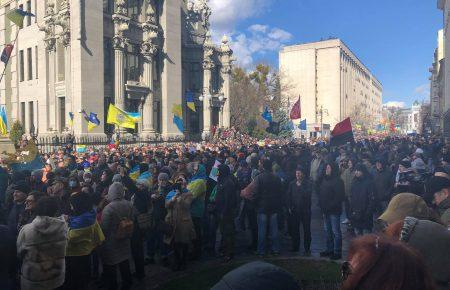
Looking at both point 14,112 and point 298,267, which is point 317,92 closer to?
point 14,112

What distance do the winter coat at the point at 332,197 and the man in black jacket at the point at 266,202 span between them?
96 cm

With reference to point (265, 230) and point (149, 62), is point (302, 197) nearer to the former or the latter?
point (265, 230)

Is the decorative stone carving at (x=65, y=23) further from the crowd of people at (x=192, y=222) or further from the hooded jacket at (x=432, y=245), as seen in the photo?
the hooded jacket at (x=432, y=245)

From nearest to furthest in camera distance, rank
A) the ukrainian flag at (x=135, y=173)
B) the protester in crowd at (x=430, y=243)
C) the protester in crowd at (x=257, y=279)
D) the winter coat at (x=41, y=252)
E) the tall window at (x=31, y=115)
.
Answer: the protester in crowd at (x=257, y=279) < the protester in crowd at (x=430, y=243) < the winter coat at (x=41, y=252) < the ukrainian flag at (x=135, y=173) < the tall window at (x=31, y=115)

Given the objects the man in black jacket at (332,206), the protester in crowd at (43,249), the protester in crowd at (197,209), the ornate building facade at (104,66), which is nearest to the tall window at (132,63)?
the ornate building facade at (104,66)

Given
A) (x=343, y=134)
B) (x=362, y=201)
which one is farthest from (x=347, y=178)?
(x=343, y=134)

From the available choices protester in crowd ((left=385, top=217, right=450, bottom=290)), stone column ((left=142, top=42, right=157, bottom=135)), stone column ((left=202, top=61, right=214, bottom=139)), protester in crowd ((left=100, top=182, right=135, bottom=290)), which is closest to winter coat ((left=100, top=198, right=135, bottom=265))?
protester in crowd ((left=100, top=182, right=135, bottom=290))

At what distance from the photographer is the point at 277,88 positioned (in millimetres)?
67000

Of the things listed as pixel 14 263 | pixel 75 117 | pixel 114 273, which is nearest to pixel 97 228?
pixel 114 273

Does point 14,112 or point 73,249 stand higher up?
point 14,112

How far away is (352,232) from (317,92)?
3775 inches

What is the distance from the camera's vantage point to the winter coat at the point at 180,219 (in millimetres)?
7988

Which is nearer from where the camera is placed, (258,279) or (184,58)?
(258,279)

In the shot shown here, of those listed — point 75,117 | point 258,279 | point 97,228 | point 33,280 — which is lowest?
point 33,280
